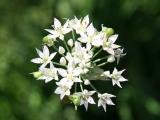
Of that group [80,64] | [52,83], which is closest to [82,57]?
[80,64]

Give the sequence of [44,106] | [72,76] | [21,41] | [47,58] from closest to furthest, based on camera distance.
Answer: [72,76] < [47,58] < [44,106] < [21,41]

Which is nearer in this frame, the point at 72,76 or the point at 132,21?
the point at 72,76

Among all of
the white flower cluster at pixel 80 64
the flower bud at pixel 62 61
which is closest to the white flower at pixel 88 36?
the white flower cluster at pixel 80 64

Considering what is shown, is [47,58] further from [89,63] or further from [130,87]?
[130,87]

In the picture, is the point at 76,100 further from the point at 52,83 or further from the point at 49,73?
the point at 52,83

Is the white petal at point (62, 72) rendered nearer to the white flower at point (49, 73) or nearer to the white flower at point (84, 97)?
the white flower at point (49, 73)

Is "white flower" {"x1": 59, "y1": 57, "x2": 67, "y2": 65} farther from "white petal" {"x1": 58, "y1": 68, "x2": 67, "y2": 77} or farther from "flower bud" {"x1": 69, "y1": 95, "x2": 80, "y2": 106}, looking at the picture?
"flower bud" {"x1": 69, "y1": 95, "x2": 80, "y2": 106}

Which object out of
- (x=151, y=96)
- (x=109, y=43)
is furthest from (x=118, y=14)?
(x=109, y=43)

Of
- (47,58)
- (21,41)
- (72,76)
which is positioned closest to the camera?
(72,76)
